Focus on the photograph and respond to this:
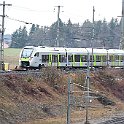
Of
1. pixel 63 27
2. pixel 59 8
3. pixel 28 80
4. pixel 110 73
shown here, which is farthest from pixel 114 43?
pixel 28 80

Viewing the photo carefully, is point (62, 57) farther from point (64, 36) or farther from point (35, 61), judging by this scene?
point (64, 36)

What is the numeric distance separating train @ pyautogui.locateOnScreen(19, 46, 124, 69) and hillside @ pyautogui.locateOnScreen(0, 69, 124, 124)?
4.39 m

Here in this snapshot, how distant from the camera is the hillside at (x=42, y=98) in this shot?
36.2 metres

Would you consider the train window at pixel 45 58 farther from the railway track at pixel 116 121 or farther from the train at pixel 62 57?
the railway track at pixel 116 121

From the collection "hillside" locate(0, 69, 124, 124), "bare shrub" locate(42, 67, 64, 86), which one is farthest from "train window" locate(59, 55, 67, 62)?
"bare shrub" locate(42, 67, 64, 86)

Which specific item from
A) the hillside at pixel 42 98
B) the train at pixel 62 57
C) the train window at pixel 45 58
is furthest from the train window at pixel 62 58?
the hillside at pixel 42 98

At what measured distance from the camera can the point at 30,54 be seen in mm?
54250

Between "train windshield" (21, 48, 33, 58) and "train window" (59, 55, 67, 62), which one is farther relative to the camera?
"train window" (59, 55, 67, 62)

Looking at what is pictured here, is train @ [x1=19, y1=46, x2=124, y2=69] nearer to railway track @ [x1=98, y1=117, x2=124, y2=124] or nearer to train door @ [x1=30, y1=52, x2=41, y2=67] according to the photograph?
train door @ [x1=30, y1=52, x2=41, y2=67]

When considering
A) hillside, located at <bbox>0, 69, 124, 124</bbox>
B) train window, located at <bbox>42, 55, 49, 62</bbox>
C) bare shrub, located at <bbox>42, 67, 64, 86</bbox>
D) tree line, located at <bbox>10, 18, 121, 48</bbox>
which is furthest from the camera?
tree line, located at <bbox>10, 18, 121, 48</bbox>

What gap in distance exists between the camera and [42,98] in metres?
41.9

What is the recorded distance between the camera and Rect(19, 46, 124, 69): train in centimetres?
5397

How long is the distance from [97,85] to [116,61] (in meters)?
13.1

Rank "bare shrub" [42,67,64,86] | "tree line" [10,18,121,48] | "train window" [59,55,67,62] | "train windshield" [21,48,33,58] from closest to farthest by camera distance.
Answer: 1. "bare shrub" [42,67,64,86]
2. "train windshield" [21,48,33,58]
3. "train window" [59,55,67,62]
4. "tree line" [10,18,121,48]
